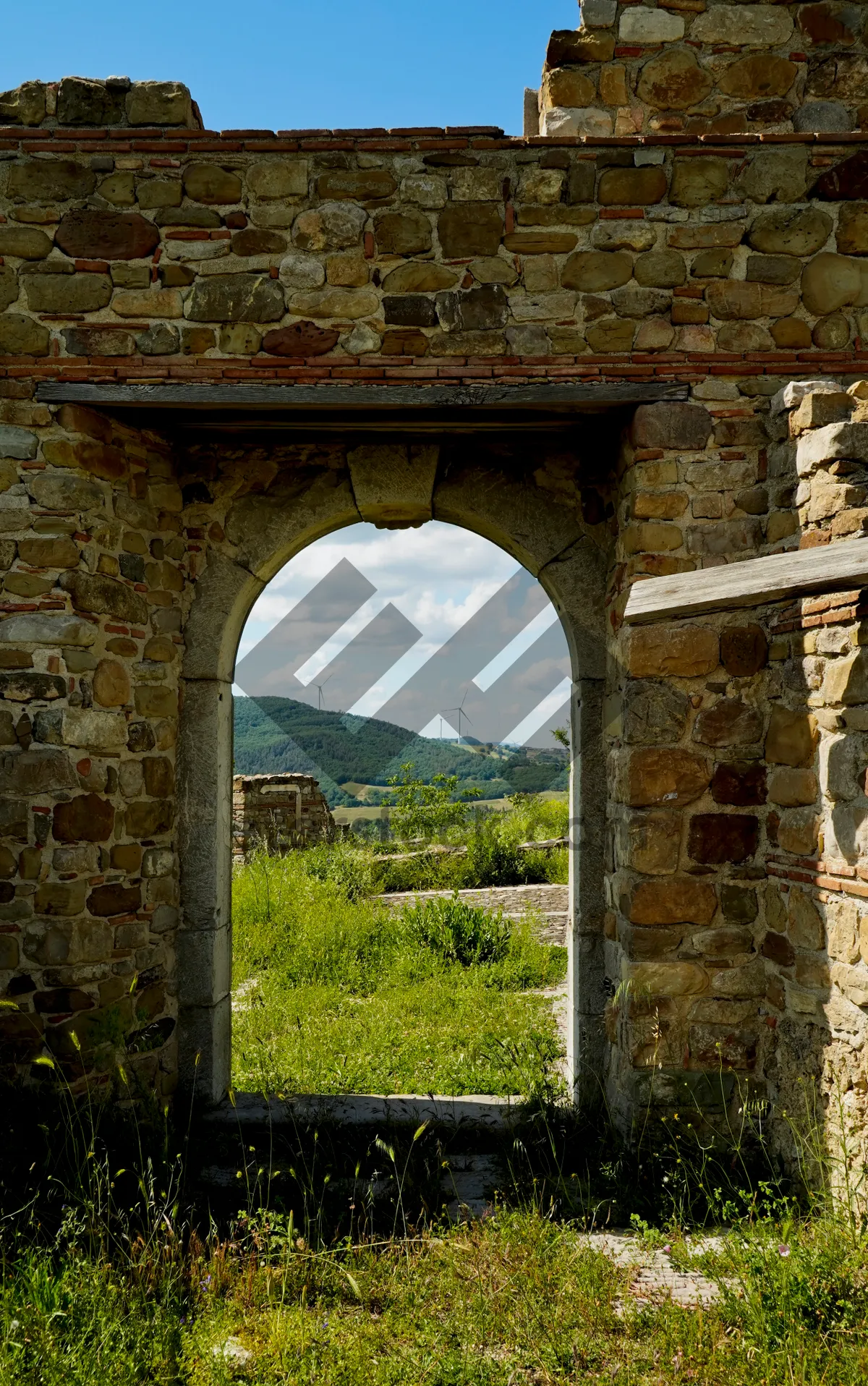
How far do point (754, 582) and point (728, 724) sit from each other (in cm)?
85

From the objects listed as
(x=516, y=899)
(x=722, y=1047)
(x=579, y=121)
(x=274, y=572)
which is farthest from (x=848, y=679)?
(x=516, y=899)

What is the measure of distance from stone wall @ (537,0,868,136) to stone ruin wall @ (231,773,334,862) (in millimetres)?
8399

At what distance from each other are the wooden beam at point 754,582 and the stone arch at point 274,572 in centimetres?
99

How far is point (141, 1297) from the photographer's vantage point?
2705 mm

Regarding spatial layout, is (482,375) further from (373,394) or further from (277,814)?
(277,814)

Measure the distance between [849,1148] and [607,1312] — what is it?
101 centimetres

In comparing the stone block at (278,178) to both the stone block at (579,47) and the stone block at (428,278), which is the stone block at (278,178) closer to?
the stone block at (428,278)

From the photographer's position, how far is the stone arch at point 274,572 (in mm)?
4391

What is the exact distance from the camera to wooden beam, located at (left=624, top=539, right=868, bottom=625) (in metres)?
2.85

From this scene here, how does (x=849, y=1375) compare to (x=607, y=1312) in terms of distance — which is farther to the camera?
(x=607, y=1312)

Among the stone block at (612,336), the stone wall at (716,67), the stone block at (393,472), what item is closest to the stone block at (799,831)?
the stone block at (612,336)

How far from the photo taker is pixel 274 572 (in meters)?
4.57

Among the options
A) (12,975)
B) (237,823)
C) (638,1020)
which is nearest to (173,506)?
(12,975)

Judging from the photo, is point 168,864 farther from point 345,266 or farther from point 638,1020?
point 345,266
